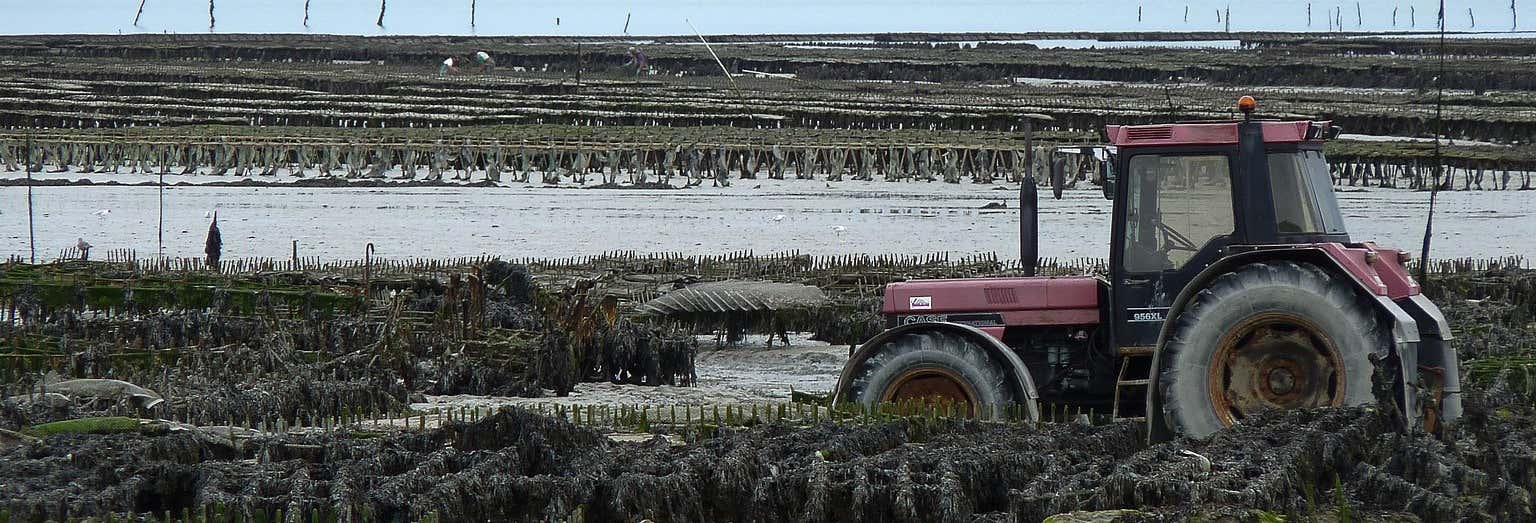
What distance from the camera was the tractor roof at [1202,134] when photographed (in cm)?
909

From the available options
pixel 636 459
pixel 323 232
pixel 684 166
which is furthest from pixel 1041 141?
pixel 636 459

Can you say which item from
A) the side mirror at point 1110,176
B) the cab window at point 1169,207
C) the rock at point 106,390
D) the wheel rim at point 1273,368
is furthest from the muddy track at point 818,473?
the rock at point 106,390

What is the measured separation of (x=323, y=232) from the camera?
27812 mm

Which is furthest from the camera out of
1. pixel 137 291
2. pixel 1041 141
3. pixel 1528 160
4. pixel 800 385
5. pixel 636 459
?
pixel 1041 141

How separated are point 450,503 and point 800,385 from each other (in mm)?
6746

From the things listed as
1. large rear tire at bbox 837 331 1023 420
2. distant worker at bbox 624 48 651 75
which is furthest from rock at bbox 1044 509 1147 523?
distant worker at bbox 624 48 651 75

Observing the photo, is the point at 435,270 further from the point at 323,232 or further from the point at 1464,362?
the point at 1464,362

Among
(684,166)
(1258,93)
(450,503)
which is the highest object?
(1258,93)

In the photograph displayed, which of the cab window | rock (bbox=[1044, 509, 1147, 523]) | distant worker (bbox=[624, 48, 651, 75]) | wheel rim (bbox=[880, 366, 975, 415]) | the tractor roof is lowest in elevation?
rock (bbox=[1044, 509, 1147, 523])

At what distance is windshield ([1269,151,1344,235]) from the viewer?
9.05m

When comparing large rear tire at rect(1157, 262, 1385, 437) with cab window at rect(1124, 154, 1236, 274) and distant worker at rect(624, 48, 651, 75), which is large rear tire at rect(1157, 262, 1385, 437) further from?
distant worker at rect(624, 48, 651, 75)

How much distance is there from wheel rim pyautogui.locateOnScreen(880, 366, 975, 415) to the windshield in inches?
73.9

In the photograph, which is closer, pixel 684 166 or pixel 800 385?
pixel 800 385

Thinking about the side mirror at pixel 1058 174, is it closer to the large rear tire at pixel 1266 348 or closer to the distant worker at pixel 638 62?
the large rear tire at pixel 1266 348
